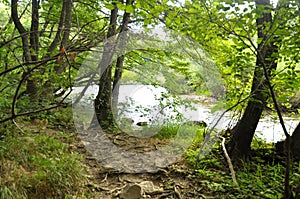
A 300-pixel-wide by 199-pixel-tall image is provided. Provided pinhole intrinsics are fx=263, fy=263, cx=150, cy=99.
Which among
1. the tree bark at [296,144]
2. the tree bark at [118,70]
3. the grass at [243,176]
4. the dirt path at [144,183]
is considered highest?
the tree bark at [118,70]

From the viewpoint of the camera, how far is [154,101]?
4926 millimetres

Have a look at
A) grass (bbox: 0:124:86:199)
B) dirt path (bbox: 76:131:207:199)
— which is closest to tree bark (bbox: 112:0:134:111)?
dirt path (bbox: 76:131:207:199)

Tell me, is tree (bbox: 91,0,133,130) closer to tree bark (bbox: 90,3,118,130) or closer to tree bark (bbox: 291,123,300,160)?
tree bark (bbox: 90,3,118,130)

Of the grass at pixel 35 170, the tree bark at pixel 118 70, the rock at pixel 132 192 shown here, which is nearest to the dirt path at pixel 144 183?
the rock at pixel 132 192

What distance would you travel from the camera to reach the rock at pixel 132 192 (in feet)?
8.68

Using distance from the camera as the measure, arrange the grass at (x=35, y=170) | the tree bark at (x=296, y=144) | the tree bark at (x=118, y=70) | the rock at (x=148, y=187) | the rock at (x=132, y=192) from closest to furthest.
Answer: the grass at (x=35, y=170) < the rock at (x=132, y=192) < the rock at (x=148, y=187) < the tree bark at (x=296, y=144) < the tree bark at (x=118, y=70)

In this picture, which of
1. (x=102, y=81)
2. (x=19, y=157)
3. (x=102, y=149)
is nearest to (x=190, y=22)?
(x=19, y=157)

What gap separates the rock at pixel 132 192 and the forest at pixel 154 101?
1 centimetres

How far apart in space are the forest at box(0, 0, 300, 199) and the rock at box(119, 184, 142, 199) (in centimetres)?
1

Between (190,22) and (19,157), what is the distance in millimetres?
2132

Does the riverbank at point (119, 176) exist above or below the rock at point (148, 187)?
above

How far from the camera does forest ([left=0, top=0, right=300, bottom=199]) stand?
7.41ft

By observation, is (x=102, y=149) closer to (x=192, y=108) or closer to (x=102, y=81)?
(x=102, y=81)

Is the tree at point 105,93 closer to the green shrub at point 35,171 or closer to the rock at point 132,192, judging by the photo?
the green shrub at point 35,171
